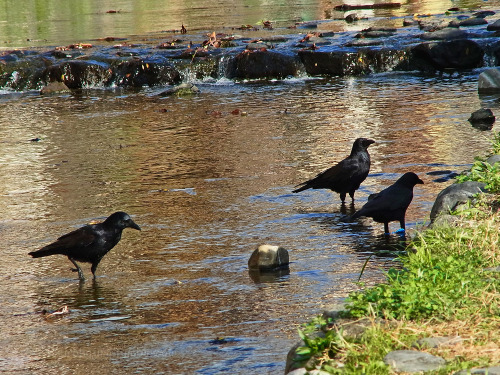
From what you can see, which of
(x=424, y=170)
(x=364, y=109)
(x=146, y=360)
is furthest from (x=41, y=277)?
(x=364, y=109)

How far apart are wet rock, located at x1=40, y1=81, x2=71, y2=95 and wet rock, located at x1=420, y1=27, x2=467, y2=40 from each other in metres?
9.43

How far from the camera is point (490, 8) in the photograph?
89.1 ft

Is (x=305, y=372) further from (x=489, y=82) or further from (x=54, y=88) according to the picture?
(x=54, y=88)

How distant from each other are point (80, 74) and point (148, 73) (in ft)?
5.86

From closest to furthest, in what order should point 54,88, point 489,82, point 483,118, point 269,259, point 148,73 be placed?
point 269,259 → point 483,118 → point 489,82 → point 54,88 → point 148,73

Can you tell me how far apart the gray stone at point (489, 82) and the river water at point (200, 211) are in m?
0.22

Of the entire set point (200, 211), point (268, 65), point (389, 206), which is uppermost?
point (268, 65)

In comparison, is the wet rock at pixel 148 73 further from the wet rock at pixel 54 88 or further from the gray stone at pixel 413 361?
the gray stone at pixel 413 361

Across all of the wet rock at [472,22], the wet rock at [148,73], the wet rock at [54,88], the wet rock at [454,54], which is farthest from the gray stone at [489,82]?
the wet rock at [54,88]

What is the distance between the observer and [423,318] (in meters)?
4.17

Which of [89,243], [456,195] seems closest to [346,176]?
[456,195]

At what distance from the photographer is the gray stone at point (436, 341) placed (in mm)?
3850

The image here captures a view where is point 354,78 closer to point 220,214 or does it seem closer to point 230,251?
point 220,214

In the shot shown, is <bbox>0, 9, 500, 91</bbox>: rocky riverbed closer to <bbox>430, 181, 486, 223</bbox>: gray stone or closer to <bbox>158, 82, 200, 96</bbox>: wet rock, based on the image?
<bbox>158, 82, 200, 96</bbox>: wet rock
